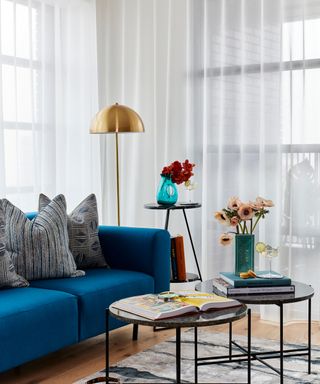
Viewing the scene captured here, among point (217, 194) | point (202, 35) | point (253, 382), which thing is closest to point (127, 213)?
point (217, 194)

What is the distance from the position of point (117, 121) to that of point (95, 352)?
5.07 ft

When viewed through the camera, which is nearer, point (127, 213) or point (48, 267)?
point (48, 267)

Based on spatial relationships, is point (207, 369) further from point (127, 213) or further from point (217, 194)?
point (127, 213)

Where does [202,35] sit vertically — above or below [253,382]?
above

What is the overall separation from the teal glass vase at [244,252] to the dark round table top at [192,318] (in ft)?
2.15

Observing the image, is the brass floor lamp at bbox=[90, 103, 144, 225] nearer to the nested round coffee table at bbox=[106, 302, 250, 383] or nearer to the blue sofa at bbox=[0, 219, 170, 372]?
the blue sofa at bbox=[0, 219, 170, 372]

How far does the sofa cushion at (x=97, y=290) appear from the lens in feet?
11.1

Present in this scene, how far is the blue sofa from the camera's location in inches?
118

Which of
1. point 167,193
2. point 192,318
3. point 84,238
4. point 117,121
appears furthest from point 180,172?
point 192,318

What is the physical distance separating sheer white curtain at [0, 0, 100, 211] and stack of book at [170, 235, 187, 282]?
1.11 meters

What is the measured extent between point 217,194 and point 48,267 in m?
1.58

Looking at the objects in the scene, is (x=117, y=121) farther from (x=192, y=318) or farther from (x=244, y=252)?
(x=192, y=318)

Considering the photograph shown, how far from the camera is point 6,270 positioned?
333 cm

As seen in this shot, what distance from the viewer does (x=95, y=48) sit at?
203 inches
